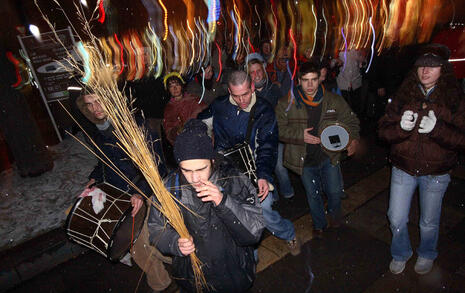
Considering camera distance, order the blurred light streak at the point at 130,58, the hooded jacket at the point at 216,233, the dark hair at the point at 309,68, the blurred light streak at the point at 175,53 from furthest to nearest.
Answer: the blurred light streak at the point at 175,53 → the blurred light streak at the point at 130,58 → the dark hair at the point at 309,68 → the hooded jacket at the point at 216,233

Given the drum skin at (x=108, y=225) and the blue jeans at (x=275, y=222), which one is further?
the blue jeans at (x=275, y=222)

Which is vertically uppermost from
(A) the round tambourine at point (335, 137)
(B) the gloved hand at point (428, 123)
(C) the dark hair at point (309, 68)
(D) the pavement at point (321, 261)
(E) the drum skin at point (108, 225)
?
(C) the dark hair at point (309, 68)

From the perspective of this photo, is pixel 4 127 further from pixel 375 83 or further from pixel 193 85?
pixel 375 83

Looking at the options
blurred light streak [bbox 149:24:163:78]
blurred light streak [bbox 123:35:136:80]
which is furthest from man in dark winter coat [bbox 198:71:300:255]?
blurred light streak [bbox 149:24:163:78]

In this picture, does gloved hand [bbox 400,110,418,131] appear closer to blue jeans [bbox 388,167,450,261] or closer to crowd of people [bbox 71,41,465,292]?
crowd of people [bbox 71,41,465,292]

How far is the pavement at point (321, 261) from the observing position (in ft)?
11.0

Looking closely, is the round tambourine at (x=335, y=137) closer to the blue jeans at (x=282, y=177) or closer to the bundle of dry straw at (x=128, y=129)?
the blue jeans at (x=282, y=177)

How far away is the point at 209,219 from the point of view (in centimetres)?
219

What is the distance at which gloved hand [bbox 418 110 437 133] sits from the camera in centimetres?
264

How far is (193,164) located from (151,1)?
50.4 feet

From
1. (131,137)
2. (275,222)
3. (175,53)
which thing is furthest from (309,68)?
(175,53)

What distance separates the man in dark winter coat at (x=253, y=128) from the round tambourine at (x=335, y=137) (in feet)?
2.18

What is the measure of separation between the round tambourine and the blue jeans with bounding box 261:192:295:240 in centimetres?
99

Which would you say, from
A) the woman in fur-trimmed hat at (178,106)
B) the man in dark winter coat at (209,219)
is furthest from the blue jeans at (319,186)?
the woman in fur-trimmed hat at (178,106)
